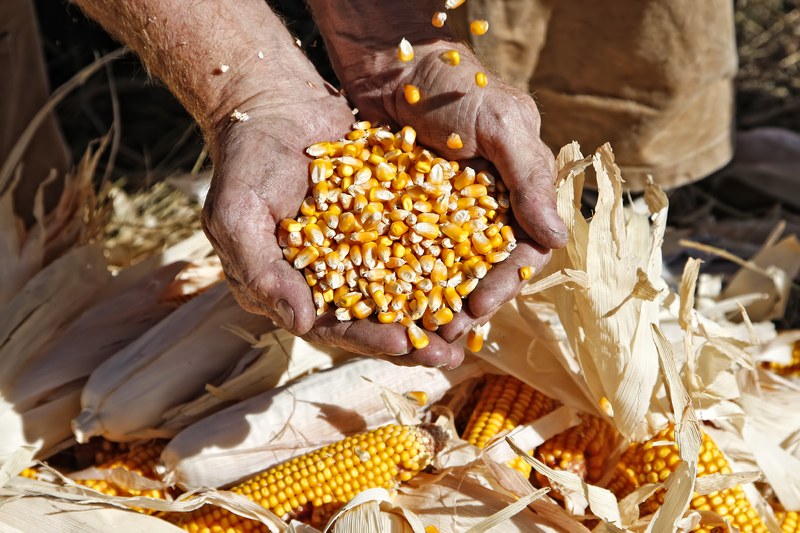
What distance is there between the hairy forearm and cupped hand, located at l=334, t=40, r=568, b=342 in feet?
1.16

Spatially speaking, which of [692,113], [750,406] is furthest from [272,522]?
[692,113]

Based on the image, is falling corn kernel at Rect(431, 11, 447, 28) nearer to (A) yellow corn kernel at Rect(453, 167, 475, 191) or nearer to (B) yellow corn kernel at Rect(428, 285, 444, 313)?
(A) yellow corn kernel at Rect(453, 167, 475, 191)

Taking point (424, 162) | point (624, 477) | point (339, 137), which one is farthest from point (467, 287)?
point (624, 477)

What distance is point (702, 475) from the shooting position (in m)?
1.59

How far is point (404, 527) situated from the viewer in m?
1.57

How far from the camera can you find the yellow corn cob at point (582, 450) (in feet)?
5.66

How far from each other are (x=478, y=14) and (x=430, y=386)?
5.56ft

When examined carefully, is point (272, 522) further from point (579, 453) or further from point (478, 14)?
point (478, 14)

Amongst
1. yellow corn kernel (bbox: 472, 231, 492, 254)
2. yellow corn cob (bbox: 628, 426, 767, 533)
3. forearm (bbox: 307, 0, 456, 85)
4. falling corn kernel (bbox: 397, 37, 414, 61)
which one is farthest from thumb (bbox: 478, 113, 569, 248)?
yellow corn cob (bbox: 628, 426, 767, 533)

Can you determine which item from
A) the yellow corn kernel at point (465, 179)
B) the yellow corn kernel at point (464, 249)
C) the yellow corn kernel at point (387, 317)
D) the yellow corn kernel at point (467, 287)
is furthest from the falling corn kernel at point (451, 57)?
the yellow corn kernel at point (387, 317)

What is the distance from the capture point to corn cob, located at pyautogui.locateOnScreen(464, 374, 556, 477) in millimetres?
1752

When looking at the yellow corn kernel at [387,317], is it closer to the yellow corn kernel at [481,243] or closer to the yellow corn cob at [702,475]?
the yellow corn kernel at [481,243]

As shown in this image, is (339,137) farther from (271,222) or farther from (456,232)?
(456,232)

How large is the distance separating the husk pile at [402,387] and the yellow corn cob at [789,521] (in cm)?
3
